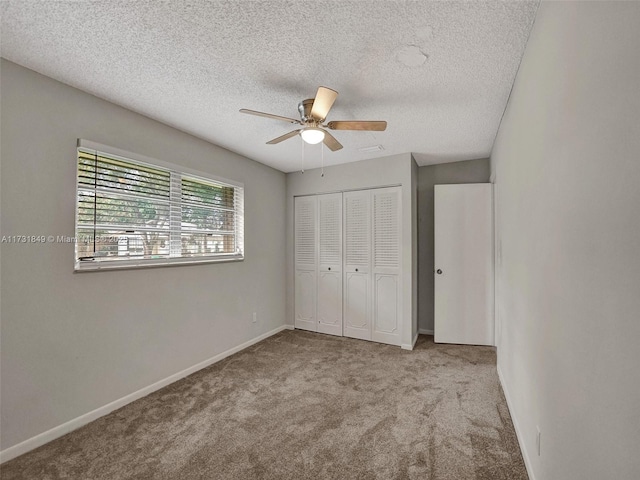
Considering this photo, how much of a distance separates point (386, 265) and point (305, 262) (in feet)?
4.19

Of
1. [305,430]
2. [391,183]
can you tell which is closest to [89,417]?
[305,430]

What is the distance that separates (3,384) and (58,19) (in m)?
2.13

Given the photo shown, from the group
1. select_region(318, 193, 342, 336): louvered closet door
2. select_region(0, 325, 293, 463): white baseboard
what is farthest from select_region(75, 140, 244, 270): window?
select_region(318, 193, 342, 336): louvered closet door

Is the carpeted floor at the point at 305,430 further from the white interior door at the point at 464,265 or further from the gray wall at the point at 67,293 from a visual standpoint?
the white interior door at the point at 464,265

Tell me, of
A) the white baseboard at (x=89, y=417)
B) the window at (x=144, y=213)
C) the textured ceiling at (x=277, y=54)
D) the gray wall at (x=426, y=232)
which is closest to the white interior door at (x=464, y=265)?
the gray wall at (x=426, y=232)

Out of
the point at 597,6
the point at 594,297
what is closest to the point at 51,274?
the point at 594,297

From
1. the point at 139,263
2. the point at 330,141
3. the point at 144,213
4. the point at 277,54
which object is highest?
the point at 277,54

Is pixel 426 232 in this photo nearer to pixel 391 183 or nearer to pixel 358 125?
pixel 391 183

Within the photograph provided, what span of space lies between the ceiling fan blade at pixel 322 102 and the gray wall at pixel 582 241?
43.3 inches

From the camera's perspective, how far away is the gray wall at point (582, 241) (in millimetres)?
739

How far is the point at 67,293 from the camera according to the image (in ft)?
7.31

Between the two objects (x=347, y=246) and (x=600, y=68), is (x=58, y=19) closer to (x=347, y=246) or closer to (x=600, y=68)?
(x=600, y=68)

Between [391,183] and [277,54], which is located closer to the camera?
[277,54]

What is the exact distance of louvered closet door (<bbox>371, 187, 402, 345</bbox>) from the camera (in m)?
3.98
